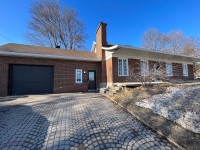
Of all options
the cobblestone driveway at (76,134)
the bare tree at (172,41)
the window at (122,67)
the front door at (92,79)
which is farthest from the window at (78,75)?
the bare tree at (172,41)

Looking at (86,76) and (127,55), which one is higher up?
(127,55)

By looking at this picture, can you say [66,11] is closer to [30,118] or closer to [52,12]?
[52,12]

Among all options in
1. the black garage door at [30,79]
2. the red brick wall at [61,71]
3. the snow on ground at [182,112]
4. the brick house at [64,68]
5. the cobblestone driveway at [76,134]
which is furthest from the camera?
the black garage door at [30,79]

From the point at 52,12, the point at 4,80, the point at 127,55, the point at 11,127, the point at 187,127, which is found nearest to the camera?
the point at 187,127

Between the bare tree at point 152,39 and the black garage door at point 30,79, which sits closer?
the black garage door at point 30,79

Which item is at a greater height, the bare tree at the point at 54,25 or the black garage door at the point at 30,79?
the bare tree at the point at 54,25

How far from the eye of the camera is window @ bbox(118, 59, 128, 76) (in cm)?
736

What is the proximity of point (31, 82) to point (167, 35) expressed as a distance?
24.0 metres

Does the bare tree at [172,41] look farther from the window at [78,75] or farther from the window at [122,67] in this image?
the window at [78,75]

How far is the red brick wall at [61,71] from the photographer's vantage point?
6000mm

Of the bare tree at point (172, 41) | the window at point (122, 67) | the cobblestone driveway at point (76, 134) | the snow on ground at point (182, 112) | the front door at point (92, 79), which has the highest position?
the bare tree at point (172, 41)

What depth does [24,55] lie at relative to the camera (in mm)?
6211

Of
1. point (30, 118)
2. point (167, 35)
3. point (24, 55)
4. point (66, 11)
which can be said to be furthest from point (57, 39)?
point (167, 35)

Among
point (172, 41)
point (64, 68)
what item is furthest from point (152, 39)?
point (64, 68)
